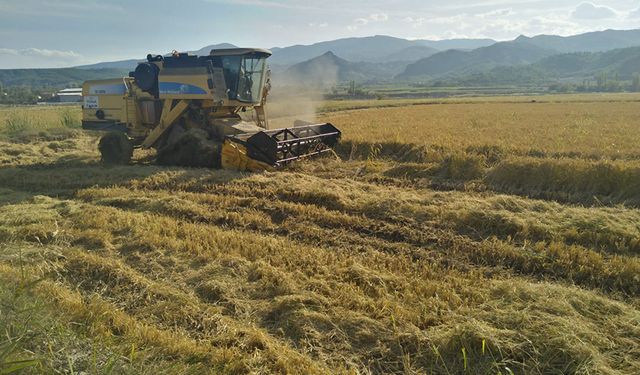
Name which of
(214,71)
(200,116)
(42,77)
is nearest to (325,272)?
(200,116)

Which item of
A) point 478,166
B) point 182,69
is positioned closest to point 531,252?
point 478,166

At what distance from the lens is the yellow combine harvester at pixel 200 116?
39.2 ft

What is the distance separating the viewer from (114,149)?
43.4 ft

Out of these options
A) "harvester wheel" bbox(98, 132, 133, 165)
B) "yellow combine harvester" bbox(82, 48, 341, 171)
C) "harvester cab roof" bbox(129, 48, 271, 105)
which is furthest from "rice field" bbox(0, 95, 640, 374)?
"harvester cab roof" bbox(129, 48, 271, 105)

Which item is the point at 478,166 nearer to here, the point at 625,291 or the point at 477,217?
the point at 477,217

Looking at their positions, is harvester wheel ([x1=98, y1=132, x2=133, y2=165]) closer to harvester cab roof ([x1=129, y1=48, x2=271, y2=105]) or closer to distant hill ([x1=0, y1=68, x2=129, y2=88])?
harvester cab roof ([x1=129, y1=48, x2=271, y2=105])

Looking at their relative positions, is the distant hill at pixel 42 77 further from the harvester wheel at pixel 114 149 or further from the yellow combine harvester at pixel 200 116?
the harvester wheel at pixel 114 149

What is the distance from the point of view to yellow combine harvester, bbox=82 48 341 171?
11.9 metres

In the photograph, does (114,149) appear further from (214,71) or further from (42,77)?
(42,77)

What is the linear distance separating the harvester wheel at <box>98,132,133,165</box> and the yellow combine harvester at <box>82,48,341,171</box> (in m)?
0.03

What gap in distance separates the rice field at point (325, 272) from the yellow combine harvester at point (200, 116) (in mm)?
1192

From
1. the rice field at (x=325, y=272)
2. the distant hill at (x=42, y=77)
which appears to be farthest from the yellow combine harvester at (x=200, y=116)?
the distant hill at (x=42, y=77)

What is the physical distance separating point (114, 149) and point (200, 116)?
272cm

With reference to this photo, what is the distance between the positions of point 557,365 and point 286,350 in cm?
223
